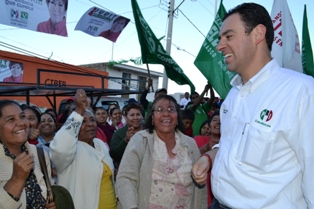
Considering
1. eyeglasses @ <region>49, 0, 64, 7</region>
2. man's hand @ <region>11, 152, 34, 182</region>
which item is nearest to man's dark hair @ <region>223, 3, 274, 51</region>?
man's hand @ <region>11, 152, 34, 182</region>

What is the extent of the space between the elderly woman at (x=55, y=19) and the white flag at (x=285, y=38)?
642 centimetres

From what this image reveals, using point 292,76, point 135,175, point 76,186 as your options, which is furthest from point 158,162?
point 292,76

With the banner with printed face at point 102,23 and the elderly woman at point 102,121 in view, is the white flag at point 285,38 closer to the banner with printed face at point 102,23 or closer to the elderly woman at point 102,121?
the elderly woman at point 102,121

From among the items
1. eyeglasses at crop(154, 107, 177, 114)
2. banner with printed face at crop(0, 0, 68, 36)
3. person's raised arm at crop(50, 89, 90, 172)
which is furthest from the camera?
banner with printed face at crop(0, 0, 68, 36)

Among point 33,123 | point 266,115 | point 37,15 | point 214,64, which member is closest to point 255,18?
point 266,115

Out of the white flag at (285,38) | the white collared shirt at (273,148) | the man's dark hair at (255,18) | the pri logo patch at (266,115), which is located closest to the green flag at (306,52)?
the white flag at (285,38)

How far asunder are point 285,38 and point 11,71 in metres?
12.7

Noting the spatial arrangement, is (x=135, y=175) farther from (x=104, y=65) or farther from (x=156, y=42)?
(x=104, y=65)

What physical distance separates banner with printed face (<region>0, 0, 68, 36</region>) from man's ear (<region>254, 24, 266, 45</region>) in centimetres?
820

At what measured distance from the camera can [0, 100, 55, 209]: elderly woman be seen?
2.21 metres

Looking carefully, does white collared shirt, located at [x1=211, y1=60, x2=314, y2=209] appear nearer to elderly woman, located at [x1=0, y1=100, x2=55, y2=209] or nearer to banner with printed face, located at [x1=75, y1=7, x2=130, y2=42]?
elderly woman, located at [x1=0, y1=100, x2=55, y2=209]

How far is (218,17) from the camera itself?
6.11 m

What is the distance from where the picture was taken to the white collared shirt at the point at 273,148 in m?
1.58

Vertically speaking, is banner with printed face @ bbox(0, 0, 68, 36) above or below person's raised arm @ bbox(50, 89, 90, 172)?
above
